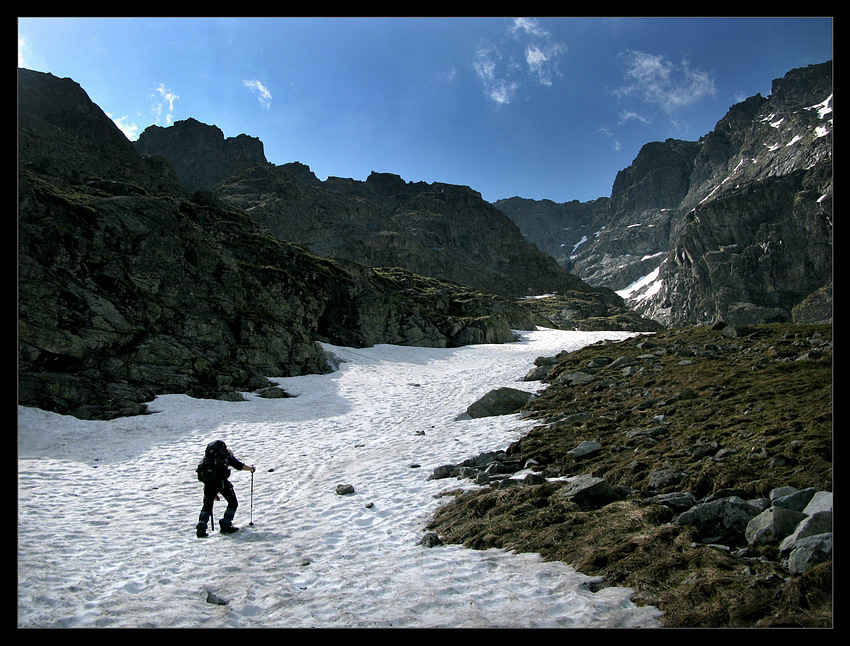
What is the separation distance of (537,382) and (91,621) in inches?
873

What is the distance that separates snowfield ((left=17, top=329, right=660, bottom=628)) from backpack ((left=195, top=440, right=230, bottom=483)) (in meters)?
1.23

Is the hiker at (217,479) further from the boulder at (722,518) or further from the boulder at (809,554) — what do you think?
the boulder at (809,554)

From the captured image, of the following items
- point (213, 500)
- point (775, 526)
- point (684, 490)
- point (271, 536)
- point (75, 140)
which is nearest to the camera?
point (775, 526)

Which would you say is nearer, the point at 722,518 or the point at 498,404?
the point at 722,518

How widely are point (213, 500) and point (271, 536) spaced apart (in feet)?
5.27

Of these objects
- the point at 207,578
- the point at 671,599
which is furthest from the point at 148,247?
the point at 671,599

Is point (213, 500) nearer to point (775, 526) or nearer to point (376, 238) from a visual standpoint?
point (775, 526)

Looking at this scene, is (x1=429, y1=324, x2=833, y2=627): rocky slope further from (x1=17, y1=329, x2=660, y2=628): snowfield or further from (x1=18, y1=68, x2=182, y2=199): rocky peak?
(x1=18, y1=68, x2=182, y2=199): rocky peak

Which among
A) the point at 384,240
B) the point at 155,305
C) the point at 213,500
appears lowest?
the point at 213,500

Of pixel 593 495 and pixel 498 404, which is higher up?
pixel 498 404

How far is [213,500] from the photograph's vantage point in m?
9.16

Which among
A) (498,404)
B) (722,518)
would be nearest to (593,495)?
(722,518)

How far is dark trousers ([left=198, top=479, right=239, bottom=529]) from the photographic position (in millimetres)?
9008
